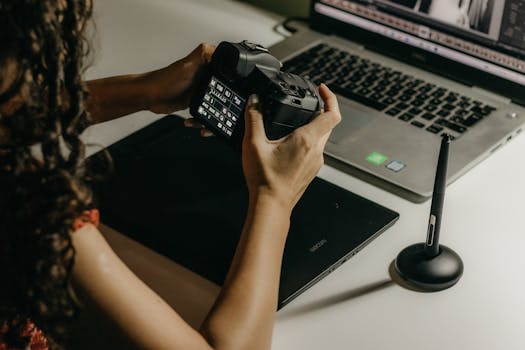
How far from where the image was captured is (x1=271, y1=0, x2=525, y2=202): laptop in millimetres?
1026

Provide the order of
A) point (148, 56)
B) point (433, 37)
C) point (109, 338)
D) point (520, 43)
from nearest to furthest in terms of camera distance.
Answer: point (109, 338) < point (520, 43) < point (433, 37) < point (148, 56)

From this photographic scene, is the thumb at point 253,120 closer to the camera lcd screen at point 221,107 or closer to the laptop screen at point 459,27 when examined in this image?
the camera lcd screen at point 221,107

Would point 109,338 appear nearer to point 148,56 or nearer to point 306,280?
point 306,280

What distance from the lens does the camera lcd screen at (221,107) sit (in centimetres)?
87

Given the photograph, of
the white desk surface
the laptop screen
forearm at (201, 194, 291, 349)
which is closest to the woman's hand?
the white desk surface

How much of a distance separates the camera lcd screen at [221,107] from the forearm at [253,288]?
122mm

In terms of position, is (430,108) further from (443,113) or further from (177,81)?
(177,81)

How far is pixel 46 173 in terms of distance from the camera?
0.64m

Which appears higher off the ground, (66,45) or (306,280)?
(66,45)

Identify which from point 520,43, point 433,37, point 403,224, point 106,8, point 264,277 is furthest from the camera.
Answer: point 106,8

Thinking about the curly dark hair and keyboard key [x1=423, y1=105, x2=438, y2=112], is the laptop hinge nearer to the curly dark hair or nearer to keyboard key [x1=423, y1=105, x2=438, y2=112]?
keyboard key [x1=423, y1=105, x2=438, y2=112]

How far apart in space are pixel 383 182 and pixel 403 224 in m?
0.08

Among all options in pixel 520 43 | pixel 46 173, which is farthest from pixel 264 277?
pixel 520 43

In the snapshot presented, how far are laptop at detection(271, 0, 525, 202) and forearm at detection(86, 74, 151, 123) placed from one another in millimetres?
260
